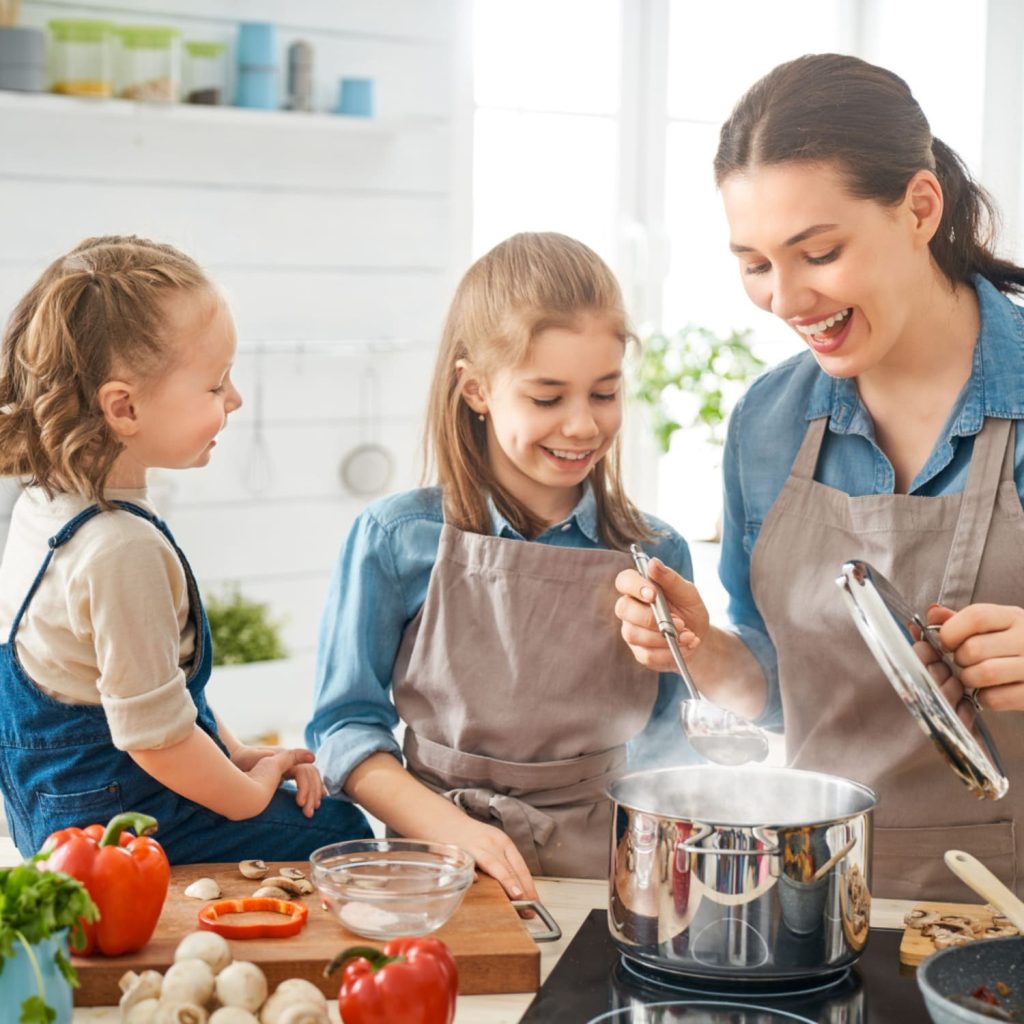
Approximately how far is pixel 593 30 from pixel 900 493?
286cm

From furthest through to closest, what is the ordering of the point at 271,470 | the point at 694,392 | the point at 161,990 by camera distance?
the point at 694,392, the point at 271,470, the point at 161,990

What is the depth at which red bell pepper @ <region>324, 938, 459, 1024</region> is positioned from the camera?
0.95 meters

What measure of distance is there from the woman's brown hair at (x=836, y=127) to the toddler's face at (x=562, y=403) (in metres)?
0.23

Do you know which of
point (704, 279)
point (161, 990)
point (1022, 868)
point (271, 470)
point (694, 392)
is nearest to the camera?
point (161, 990)

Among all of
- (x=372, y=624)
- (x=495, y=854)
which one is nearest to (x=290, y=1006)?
(x=495, y=854)

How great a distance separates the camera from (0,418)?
4.48ft

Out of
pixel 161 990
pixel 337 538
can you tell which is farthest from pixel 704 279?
pixel 161 990

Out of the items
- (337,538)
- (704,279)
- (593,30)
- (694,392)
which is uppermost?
(593,30)

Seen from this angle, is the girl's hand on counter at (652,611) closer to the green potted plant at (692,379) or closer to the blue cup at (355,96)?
the blue cup at (355,96)

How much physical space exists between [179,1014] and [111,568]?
432 millimetres

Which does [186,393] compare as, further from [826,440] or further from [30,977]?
[826,440]

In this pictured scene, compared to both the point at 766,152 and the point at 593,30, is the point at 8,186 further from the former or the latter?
the point at 766,152

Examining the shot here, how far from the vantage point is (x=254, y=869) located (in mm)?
1297

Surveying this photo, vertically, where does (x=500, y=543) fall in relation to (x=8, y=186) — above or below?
below
